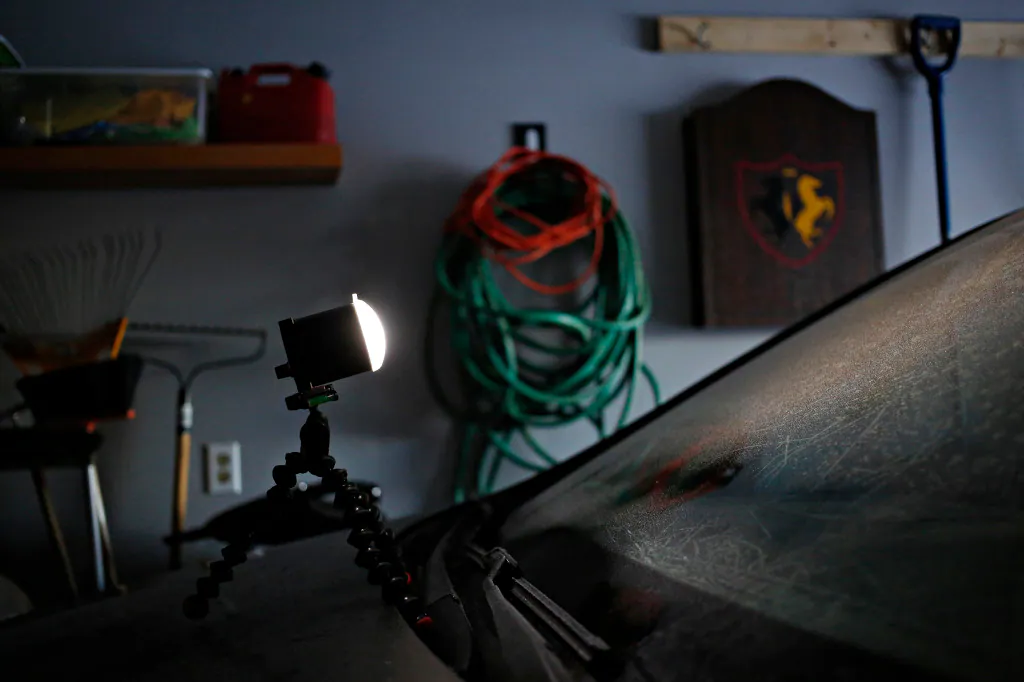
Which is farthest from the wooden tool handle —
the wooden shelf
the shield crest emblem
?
the shield crest emblem

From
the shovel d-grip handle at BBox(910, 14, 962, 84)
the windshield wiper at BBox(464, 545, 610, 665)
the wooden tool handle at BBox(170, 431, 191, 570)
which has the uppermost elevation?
the shovel d-grip handle at BBox(910, 14, 962, 84)

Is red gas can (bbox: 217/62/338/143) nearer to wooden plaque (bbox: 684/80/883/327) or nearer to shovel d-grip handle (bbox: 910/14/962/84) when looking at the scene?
wooden plaque (bbox: 684/80/883/327)

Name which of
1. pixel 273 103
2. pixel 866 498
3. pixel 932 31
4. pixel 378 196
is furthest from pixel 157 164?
pixel 932 31

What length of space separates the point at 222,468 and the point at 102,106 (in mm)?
1009

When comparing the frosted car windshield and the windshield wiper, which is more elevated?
the frosted car windshield

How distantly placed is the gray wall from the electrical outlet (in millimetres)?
29

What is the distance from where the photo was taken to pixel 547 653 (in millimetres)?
508

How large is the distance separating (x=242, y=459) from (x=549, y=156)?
1.22 meters

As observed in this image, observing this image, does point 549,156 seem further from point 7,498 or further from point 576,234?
point 7,498

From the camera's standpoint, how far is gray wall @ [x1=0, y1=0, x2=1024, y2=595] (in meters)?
2.42

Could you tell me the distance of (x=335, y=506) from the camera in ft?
2.34

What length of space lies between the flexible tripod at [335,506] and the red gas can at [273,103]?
174 cm

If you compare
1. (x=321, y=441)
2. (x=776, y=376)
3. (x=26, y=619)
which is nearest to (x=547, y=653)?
(x=321, y=441)

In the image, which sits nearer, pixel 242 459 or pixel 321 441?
pixel 321 441
